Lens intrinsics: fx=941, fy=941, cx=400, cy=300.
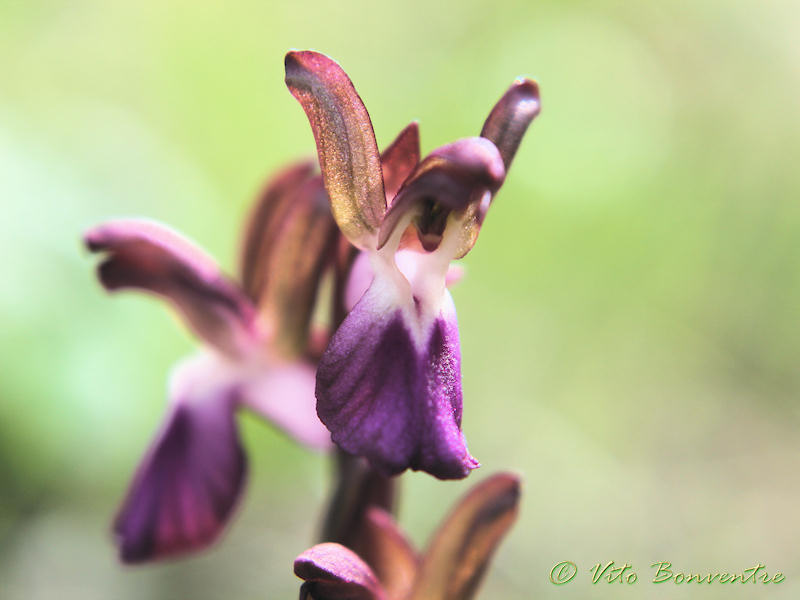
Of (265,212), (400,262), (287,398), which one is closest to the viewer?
(400,262)

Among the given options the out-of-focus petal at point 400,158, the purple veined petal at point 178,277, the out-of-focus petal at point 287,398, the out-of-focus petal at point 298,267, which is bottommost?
the out-of-focus petal at point 287,398

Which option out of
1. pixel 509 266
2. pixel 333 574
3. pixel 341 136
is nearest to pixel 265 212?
pixel 341 136

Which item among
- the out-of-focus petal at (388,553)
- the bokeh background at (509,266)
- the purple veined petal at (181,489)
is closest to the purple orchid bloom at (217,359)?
the purple veined petal at (181,489)

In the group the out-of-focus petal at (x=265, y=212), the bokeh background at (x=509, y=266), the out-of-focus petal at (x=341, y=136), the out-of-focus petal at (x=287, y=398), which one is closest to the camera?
the out-of-focus petal at (x=341, y=136)

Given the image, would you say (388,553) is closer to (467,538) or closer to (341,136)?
(467,538)

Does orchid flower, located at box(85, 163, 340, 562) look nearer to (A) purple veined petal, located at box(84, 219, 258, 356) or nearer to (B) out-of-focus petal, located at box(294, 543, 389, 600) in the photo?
(A) purple veined petal, located at box(84, 219, 258, 356)

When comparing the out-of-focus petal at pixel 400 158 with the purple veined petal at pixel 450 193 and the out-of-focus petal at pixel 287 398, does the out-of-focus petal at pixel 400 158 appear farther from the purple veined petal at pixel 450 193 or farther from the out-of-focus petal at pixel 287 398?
the out-of-focus petal at pixel 287 398

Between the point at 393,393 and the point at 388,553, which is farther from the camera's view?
the point at 388,553
